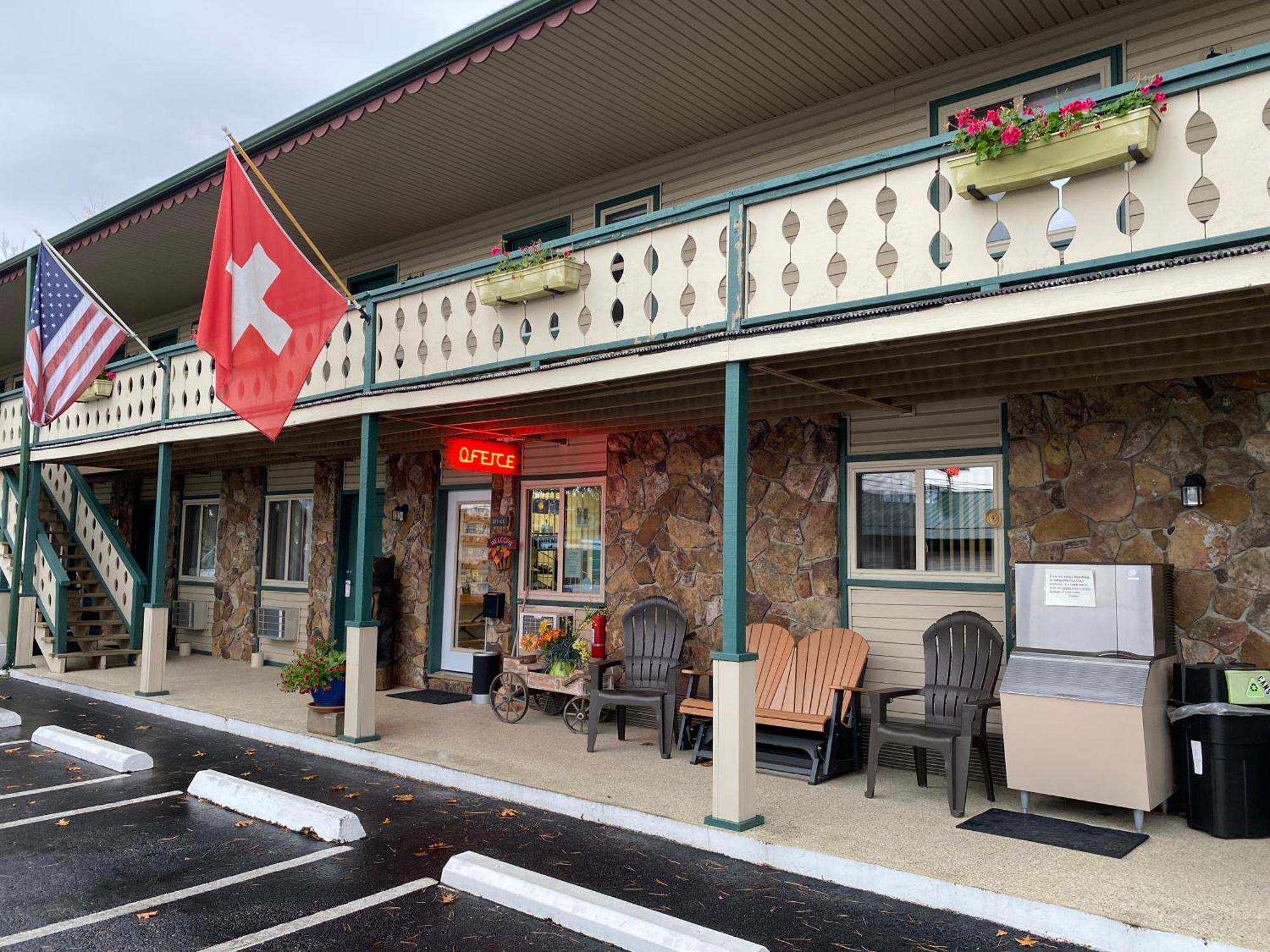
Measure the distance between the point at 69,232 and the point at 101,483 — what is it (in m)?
7.10

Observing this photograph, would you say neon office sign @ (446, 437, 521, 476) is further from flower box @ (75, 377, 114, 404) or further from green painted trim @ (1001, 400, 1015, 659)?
flower box @ (75, 377, 114, 404)

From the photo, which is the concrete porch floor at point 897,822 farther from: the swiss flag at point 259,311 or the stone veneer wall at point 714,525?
the swiss flag at point 259,311

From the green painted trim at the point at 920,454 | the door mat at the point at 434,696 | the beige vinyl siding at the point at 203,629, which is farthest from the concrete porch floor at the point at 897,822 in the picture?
the beige vinyl siding at the point at 203,629

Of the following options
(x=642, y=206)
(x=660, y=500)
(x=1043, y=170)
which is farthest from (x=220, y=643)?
(x=1043, y=170)

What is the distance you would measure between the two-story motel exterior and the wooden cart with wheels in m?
0.98

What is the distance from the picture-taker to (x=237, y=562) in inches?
572

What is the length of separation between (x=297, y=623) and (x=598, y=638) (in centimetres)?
585

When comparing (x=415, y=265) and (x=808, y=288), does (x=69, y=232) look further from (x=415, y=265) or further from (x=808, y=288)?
(x=808, y=288)

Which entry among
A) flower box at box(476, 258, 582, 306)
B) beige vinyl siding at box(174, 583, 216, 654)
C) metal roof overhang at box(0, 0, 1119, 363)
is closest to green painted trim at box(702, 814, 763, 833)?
flower box at box(476, 258, 582, 306)

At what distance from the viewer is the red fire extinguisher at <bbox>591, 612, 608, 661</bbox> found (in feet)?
30.9

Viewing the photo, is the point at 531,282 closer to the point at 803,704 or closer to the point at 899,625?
the point at 803,704

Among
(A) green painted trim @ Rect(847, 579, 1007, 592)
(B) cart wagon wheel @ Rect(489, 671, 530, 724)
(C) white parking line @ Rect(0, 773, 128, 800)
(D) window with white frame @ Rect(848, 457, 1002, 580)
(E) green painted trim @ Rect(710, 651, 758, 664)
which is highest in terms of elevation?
(D) window with white frame @ Rect(848, 457, 1002, 580)

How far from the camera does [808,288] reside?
575cm

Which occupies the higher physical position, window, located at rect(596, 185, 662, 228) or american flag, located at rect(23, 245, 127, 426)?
window, located at rect(596, 185, 662, 228)
